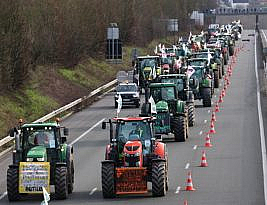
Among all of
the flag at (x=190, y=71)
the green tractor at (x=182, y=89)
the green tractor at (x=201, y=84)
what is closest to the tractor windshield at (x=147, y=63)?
the green tractor at (x=201, y=84)

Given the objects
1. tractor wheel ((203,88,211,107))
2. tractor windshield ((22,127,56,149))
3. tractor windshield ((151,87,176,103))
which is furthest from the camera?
tractor wheel ((203,88,211,107))

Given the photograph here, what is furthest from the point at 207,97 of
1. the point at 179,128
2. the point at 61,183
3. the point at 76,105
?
the point at 61,183

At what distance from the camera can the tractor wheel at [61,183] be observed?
2702 cm

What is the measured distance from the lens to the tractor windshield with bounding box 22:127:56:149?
90.3 ft

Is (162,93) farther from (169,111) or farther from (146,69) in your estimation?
(146,69)

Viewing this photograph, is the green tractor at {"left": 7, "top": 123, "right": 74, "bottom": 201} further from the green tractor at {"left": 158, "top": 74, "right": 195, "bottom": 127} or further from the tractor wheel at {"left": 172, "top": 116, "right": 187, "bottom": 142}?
the green tractor at {"left": 158, "top": 74, "right": 195, "bottom": 127}

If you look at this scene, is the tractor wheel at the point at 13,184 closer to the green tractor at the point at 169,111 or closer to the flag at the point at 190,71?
the green tractor at the point at 169,111

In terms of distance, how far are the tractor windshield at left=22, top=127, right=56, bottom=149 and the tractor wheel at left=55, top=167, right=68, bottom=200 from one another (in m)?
0.84

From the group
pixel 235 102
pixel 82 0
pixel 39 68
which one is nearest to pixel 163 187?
pixel 235 102

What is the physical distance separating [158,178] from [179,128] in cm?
1415

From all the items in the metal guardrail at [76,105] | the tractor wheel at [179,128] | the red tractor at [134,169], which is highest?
the red tractor at [134,169]

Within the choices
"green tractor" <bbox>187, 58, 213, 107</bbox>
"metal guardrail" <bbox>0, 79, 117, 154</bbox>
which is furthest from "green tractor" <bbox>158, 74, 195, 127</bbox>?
"green tractor" <bbox>187, 58, 213, 107</bbox>

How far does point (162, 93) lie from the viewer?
140 feet

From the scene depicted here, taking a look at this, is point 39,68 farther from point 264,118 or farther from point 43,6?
point 264,118
